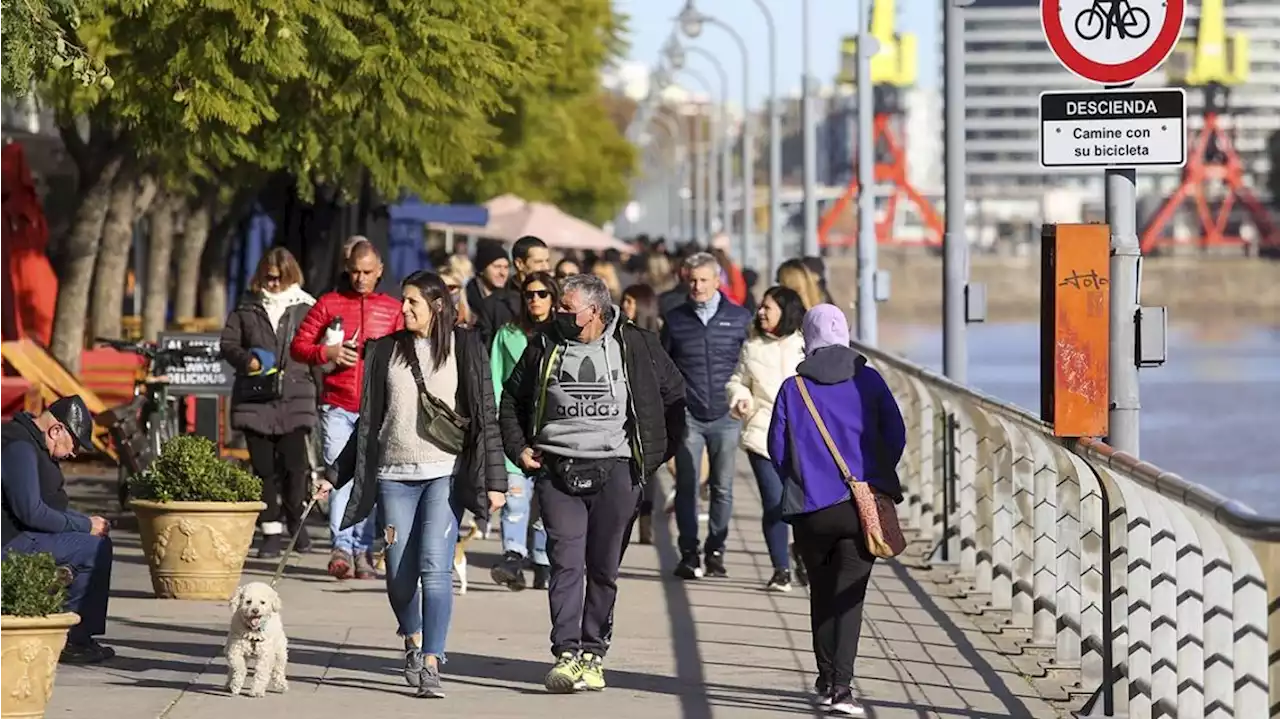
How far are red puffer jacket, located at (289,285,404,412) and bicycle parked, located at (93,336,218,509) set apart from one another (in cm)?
345

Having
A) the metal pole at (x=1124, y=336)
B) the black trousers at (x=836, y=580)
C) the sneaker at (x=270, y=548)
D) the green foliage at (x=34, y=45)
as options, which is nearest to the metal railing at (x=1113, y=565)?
the metal pole at (x=1124, y=336)

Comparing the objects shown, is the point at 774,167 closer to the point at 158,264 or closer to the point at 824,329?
the point at 158,264

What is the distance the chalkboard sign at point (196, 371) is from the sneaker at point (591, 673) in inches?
318

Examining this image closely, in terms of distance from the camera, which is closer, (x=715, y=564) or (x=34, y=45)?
(x=34, y=45)

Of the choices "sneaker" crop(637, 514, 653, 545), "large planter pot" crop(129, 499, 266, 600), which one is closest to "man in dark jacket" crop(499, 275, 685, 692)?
"large planter pot" crop(129, 499, 266, 600)

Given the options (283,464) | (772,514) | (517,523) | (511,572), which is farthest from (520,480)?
(283,464)

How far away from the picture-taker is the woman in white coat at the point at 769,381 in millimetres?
14055

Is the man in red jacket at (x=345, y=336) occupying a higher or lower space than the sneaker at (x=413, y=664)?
higher

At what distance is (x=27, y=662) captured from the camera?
9008mm

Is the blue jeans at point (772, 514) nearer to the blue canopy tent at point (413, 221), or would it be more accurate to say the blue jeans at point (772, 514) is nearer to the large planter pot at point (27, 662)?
the large planter pot at point (27, 662)

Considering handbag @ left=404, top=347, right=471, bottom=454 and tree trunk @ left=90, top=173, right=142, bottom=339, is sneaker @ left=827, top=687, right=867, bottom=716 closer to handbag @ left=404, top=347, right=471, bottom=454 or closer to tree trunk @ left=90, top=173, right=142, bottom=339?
handbag @ left=404, top=347, right=471, bottom=454

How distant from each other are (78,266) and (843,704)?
1470 cm

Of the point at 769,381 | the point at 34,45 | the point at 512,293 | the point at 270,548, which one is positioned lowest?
the point at 270,548

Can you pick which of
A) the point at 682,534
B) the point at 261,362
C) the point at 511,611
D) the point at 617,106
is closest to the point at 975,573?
the point at 682,534
